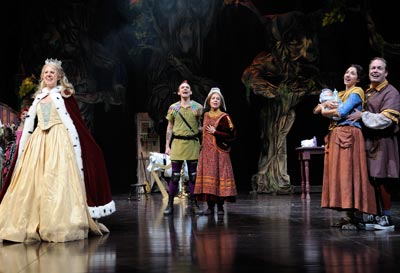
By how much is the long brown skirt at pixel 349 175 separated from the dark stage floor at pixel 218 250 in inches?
8.4

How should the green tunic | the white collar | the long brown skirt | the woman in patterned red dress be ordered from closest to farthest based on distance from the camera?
the long brown skirt → the white collar → the woman in patterned red dress → the green tunic

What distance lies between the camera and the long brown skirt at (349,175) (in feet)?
14.4

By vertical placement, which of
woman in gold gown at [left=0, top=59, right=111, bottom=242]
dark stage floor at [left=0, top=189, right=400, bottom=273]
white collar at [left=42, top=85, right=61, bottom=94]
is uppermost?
white collar at [left=42, top=85, right=61, bottom=94]

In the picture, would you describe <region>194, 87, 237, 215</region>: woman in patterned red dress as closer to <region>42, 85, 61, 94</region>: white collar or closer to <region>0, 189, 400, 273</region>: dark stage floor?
<region>0, 189, 400, 273</region>: dark stage floor

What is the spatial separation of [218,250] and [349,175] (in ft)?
4.80

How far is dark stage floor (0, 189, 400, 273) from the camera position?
2947 mm

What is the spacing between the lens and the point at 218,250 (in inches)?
138

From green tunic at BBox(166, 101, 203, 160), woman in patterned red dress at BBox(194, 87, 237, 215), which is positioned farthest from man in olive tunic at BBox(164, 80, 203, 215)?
woman in patterned red dress at BBox(194, 87, 237, 215)

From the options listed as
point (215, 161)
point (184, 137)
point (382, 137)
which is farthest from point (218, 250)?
point (184, 137)

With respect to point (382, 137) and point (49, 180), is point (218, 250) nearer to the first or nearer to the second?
point (49, 180)

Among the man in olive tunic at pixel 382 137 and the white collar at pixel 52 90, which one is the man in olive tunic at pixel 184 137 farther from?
the man in olive tunic at pixel 382 137

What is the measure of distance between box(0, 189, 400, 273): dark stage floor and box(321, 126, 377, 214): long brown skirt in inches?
8.4

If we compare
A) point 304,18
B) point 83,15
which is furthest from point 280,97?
point 83,15

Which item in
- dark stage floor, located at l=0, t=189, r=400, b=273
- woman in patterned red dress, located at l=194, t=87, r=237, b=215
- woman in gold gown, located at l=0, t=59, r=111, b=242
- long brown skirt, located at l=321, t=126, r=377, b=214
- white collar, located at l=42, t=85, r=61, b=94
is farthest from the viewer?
woman in patterned red dress, located at l=194, t=87, r=237, b=215
